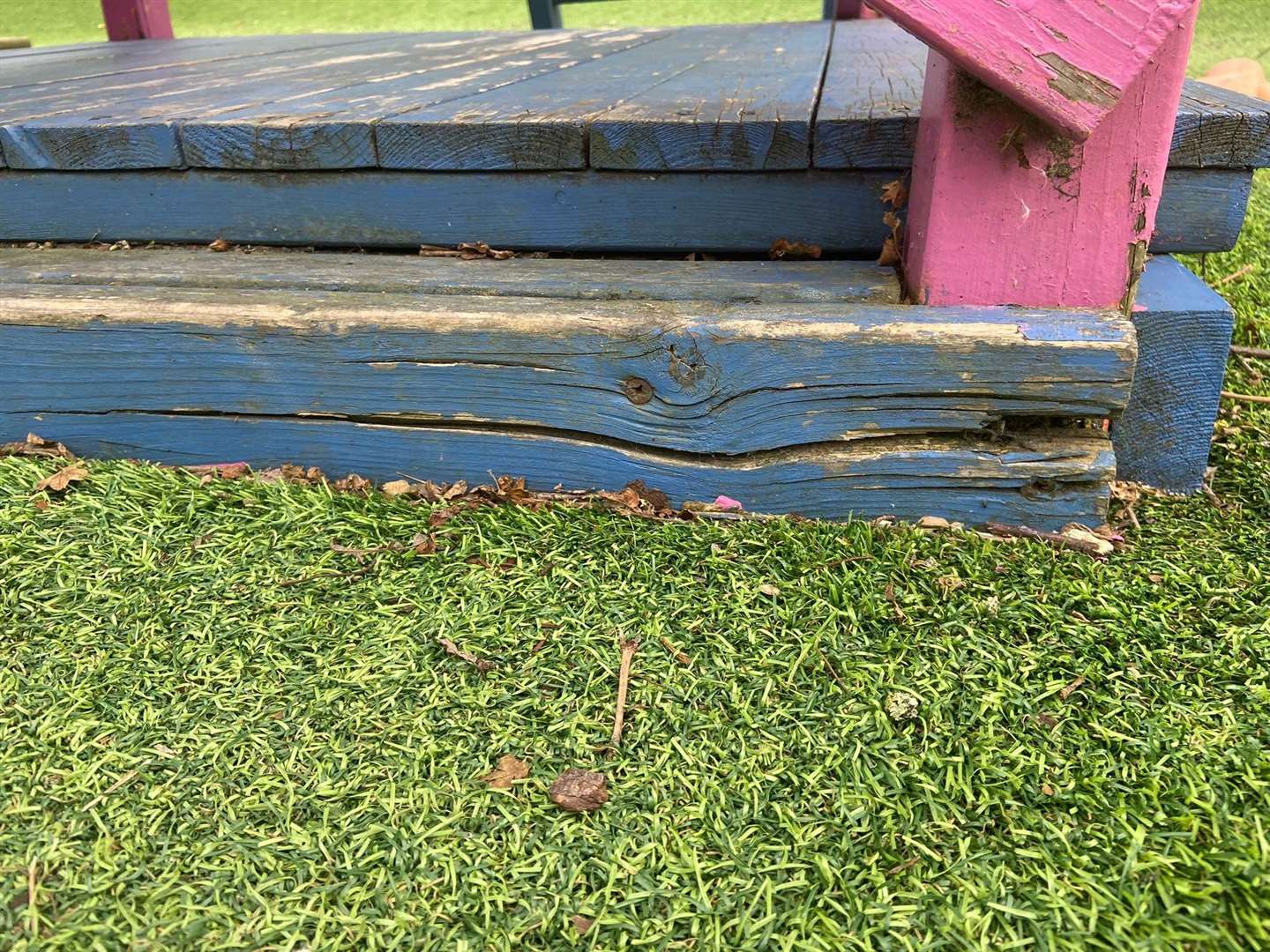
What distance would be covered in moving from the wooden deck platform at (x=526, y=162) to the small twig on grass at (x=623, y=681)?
103 cm

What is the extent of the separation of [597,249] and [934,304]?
85cm

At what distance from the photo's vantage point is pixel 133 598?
170cm

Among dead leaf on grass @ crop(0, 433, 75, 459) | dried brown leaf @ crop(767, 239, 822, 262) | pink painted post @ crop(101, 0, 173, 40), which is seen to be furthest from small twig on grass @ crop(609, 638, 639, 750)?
pink painted post @ crop(101, 0, 173, 40)

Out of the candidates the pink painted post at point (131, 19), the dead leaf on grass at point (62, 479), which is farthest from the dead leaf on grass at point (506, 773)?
the pink painted post at point (131, 19)

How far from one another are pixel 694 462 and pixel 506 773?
2.43 feet

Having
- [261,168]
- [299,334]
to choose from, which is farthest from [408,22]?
[299,334]

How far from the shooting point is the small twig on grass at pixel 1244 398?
2240 millimetres

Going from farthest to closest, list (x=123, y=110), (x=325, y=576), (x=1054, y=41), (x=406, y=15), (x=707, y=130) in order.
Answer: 1. (x=406, y=15)
2. (x=123, y=110)
3. (x=707, y=130)
4. (x=325, y=576)
5. (x=1054, y=41)

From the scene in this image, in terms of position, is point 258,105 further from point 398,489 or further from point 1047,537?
point 1047,537

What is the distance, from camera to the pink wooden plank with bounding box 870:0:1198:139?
4.31ft

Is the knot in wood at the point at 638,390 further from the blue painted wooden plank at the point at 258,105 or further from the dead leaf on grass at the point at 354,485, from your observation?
the blue painted wooden plank at the point at 258,105

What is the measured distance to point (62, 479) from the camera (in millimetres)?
1973

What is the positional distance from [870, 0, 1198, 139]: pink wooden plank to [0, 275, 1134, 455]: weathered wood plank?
1.36 feet

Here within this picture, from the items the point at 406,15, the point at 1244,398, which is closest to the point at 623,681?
the point at 1244,398
